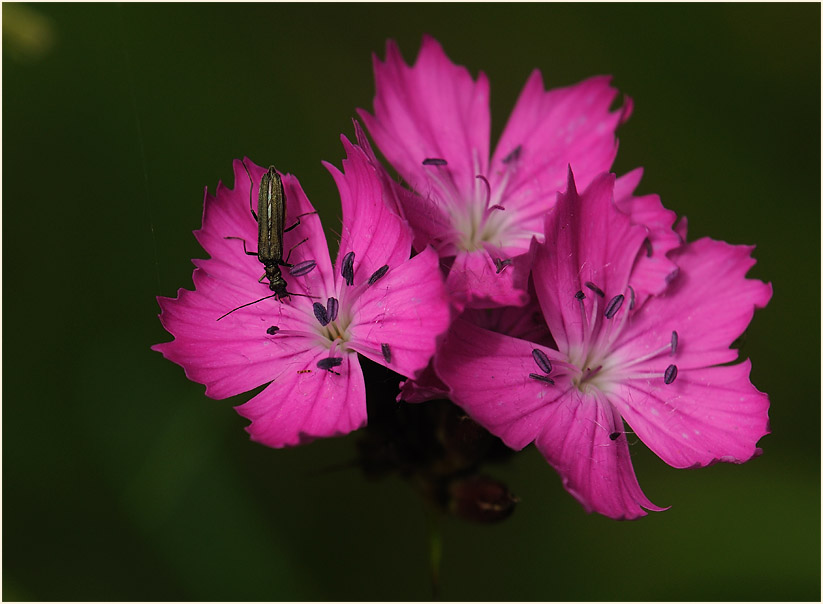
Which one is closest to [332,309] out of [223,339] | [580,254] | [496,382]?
[223,339]

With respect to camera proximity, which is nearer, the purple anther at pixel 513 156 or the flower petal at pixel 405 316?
the flower petal at pixel 405 316

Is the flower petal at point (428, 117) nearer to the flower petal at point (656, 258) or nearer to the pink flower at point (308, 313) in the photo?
the pink flower at point (308, 313)

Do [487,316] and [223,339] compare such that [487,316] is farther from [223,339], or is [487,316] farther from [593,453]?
[223,339]

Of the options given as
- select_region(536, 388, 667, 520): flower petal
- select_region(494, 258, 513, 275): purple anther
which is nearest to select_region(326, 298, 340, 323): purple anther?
select_region(494, 258, 513, 275): purple anther

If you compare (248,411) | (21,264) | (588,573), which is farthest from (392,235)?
(588,573)

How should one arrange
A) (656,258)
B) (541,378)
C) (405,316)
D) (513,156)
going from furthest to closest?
(513,156) → (656,258) → (541,378) → (405,316)

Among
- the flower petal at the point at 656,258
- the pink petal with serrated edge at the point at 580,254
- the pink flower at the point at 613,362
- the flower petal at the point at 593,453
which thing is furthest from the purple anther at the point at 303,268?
the flower petal at the point at 656,258

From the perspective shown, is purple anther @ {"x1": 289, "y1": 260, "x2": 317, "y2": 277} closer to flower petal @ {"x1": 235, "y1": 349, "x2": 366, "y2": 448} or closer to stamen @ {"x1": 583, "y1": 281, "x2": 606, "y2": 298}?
flower petal @ {"x1": 235, "y1": 349, "x2": 366, "y2": 448}

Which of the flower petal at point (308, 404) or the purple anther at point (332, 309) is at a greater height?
the purple anther at point (332, 309)
